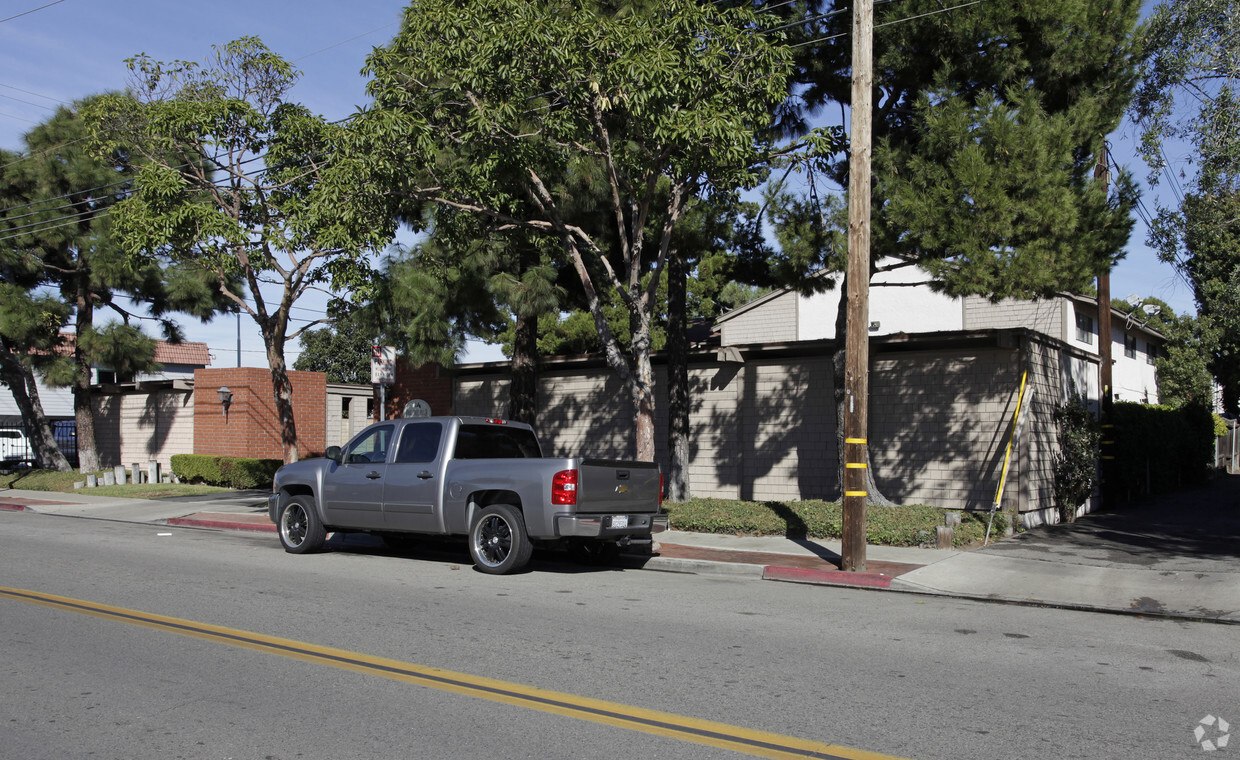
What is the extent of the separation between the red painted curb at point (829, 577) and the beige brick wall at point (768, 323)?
23007 mm

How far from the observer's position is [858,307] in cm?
1124

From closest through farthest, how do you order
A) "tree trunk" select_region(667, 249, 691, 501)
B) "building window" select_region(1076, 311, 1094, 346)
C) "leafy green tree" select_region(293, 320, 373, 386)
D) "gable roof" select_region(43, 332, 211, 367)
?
"tree trunk" select_region(667, 249, 691, 501) < "building window" select_region(1076, 311, 1094, 346) < "gable roof" select_region(43, 332, 211, 367) < "leafy green tree" select_region(293, 320, 373, 386)

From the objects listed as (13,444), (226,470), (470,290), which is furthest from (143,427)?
(470,290)

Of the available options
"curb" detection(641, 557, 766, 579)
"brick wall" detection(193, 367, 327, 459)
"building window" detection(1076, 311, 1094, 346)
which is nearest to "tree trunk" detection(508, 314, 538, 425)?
"curb" detection(641, 557, 766, 579)

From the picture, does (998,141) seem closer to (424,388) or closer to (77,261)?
(424,388)

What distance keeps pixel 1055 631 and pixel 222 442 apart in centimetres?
2433

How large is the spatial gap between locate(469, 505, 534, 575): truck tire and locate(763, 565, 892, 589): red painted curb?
2980 mm

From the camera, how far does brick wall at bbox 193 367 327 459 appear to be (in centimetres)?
2647

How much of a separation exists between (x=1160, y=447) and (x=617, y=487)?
1766 centimetres

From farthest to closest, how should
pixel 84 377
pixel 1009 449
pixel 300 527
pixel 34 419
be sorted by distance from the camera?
A: pixel 34 419, pixel 84 377, pixel 1009 449, pixel 300 527

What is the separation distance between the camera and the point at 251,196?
18750 millimetres

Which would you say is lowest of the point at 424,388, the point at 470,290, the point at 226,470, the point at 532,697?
the point at 532,697

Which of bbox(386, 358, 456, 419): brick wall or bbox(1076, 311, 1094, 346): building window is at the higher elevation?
bbox(1076, 311, 1094, 346): building window

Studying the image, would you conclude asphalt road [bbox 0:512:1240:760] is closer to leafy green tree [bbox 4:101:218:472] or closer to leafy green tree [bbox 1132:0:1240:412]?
leafy green tree [bbox 1132:0:1240:412]
